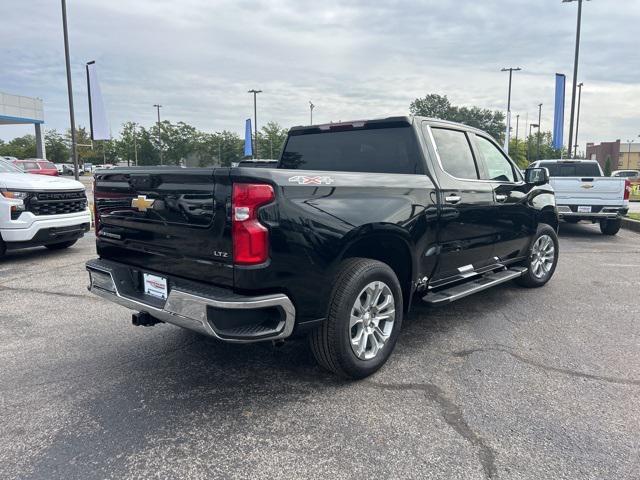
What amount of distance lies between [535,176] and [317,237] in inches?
142

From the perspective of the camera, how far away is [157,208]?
10.5ft

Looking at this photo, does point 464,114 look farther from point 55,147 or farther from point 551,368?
point 551,368

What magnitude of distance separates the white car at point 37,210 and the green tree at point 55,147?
7795 cm

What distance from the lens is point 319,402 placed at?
10.3ft

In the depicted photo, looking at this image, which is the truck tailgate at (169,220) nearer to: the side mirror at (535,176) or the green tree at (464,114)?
the side mirror at (535,176)

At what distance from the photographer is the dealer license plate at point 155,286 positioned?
322 centimetres

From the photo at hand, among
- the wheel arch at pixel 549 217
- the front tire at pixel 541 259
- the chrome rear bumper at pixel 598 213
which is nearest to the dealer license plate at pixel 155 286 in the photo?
the front tire at pixel 541 259

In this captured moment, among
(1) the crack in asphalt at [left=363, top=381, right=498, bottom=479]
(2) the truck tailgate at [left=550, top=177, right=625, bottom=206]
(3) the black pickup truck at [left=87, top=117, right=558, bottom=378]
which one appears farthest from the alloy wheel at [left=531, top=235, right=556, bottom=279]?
(2) the truck tailgate at [left=550, top=177, right=625, bottom=206]

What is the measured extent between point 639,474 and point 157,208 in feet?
10.2

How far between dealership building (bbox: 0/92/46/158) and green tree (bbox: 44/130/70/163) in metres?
40.5

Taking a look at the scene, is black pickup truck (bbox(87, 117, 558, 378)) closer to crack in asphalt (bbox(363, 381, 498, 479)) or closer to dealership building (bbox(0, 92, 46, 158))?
crack in asphalt (bbox(363, 381, 498, 479))

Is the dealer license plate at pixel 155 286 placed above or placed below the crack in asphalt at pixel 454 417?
above

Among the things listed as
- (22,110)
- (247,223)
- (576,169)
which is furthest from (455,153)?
(22,110)

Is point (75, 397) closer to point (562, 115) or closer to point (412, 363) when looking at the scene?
point (412, 363)
